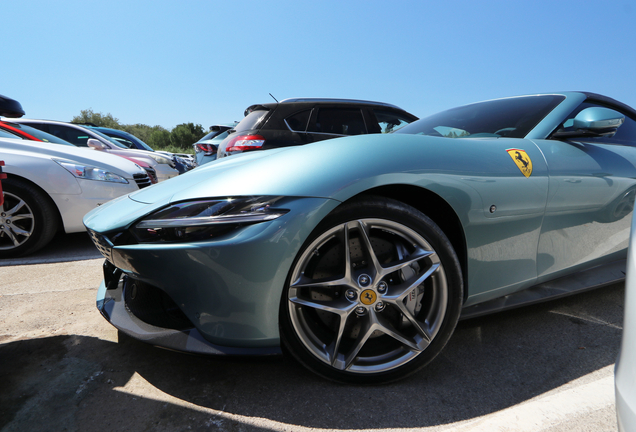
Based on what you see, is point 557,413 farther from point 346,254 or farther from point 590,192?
point 590,192

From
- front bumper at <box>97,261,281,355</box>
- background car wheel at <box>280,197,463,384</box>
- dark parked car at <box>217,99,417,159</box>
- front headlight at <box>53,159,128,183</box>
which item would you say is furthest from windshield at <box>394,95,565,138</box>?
front headlight at <box>53,159,128,183</box>

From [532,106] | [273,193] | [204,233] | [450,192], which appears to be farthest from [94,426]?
[532,106]

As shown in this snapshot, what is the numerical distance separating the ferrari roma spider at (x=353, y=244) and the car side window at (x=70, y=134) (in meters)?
7.06

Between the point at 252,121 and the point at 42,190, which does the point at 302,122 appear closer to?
the point at 252,121

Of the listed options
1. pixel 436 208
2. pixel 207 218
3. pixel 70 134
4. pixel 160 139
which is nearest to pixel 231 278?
pixel 207 218

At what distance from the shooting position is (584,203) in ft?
6.36

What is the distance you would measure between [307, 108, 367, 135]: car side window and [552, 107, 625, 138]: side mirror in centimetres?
320

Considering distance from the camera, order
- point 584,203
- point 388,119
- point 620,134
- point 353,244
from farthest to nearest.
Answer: point 388,119, point 620,134, point 584,203, point 353,244

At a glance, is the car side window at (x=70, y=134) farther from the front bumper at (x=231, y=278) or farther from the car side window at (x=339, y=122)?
the front bumper at (x=231, y=278)

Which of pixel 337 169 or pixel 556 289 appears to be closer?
pixel 337 169

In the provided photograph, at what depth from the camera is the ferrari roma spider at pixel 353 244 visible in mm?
1395

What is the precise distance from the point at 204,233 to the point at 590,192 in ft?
6.13

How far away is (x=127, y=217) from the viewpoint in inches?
62.7

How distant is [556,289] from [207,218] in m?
1.79
